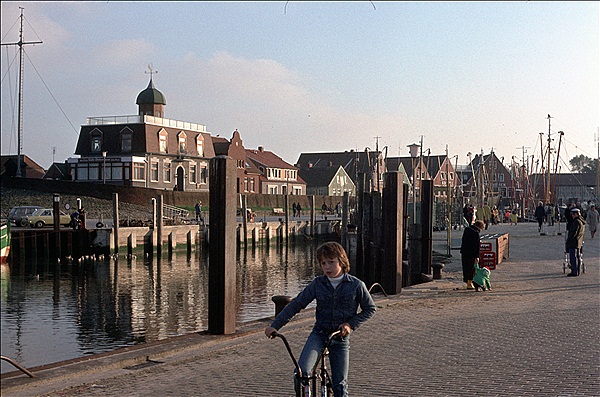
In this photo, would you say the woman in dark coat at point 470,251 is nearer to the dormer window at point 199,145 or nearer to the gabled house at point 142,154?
the gabled house at point 142,154

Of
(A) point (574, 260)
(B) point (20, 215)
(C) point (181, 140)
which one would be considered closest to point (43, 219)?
(B) point (20, 215)

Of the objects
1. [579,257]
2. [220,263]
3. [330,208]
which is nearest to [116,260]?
[579,257]

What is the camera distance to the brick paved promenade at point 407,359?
8422 mm

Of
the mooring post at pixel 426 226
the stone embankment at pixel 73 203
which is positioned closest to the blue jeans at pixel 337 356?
the mooring post at pixel 426 226

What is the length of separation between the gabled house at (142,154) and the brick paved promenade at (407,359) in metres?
58.8

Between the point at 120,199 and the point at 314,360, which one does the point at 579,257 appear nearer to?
the point at 314,360

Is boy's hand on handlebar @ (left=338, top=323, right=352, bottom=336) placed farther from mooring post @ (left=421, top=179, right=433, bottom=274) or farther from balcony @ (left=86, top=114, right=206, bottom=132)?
balcony @ (left=86, top=114, right=206, bottom=132)

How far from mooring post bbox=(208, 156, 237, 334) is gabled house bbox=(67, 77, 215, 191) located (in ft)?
195

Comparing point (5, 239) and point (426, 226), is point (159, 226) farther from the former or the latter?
point (426, 226)

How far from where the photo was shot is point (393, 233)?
17609 millimetres

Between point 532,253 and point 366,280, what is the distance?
7098 mm

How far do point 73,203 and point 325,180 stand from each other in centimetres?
6385

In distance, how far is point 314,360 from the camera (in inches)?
241

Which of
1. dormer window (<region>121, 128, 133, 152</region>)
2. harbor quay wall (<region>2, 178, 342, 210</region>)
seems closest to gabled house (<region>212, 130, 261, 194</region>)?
dormer window (<region>121, 128, 133, 152</region>)
